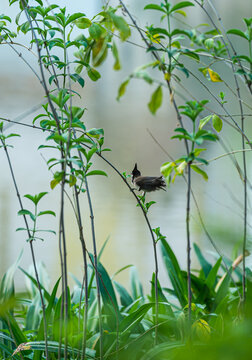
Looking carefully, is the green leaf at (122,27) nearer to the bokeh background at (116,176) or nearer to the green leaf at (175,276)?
the green leaf at (175,276)

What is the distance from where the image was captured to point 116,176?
429 centimetres

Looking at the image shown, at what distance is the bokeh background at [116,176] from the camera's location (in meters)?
3.07

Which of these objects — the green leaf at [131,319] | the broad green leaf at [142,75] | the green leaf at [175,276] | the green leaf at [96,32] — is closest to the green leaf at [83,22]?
the green leaf at [96,32]

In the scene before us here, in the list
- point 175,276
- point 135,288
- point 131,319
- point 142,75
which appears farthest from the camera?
point 135,288

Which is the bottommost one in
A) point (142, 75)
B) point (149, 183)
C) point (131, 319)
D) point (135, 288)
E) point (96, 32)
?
point (135, 288)

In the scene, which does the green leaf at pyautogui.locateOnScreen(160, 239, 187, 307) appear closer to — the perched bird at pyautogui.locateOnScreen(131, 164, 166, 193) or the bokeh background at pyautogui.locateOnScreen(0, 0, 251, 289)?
the perched bird at pyautogui.locateOnScreen(131, 164, 166, 193)

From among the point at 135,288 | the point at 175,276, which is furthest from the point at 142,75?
the point at 135,288

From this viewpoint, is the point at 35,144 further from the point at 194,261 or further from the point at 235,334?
the point at 235,334

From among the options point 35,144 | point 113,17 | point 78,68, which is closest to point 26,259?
point 35,144

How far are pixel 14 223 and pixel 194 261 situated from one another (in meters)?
1.43

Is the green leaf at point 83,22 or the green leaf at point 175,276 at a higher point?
the green leaf at point 83,22

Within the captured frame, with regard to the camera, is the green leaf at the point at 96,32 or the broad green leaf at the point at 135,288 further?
the broad green leaf at the point at 135,288

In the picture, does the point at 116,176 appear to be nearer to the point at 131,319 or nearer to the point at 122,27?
the point at 131,319

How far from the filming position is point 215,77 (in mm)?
819
